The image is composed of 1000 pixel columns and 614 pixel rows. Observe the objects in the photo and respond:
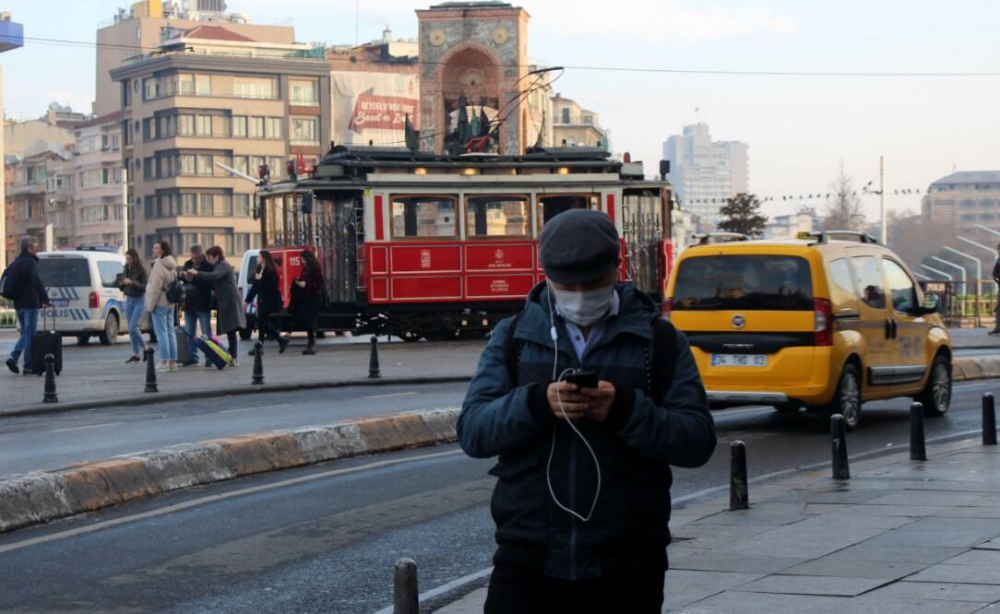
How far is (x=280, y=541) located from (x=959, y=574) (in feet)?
12.3

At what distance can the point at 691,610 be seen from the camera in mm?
6676

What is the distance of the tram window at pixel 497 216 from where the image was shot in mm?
32344

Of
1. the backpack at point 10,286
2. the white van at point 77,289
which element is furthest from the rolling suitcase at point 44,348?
the white van at point 77,289

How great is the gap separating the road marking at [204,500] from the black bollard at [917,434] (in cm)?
373

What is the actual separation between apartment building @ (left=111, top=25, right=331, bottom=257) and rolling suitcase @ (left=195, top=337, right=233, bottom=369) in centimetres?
9510

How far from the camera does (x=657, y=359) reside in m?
4.14

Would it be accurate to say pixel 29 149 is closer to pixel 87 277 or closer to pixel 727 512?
pixel 87 277

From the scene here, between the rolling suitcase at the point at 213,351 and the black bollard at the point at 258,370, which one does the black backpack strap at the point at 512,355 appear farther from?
the rolling suitcase at the point at 213,351

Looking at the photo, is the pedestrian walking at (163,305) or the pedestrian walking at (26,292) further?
the pedestrian walking at (163,305)

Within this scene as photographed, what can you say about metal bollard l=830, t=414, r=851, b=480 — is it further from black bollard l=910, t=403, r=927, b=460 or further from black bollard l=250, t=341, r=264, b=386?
black bollard l=250, t=341, r=264, b=386

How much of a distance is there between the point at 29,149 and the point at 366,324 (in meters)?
122

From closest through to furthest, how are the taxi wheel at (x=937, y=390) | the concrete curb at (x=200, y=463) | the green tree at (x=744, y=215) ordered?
1. the concrete curb at (x=200, y=463)
2. the taxi wheel at (x=937, y=390)
3. the green tree at (x=744, y=215)

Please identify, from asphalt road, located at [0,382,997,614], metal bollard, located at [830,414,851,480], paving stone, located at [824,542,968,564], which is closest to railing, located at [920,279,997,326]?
asphalt road, located at [0,382,997,614]

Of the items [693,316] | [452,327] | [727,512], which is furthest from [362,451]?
[452,327]
